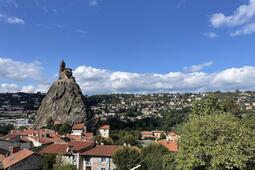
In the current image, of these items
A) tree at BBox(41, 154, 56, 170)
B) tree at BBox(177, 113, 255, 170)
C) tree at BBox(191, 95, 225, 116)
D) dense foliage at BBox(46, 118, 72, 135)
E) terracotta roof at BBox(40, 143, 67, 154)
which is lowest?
dense foliage at BBox(46, 118, 72, 135)

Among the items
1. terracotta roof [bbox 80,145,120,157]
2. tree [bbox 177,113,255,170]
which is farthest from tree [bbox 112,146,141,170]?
tree [bbox 177,113,255,170]

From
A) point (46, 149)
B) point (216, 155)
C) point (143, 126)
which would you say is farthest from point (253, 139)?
point (143, 126)

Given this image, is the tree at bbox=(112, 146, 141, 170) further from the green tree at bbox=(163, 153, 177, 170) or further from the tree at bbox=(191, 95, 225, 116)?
the tree at bbox=(191, 95, 225, 116)

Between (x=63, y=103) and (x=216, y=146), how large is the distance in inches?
4993

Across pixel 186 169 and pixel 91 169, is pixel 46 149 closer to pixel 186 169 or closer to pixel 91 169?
pixel 91 169

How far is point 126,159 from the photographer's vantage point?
161 feet

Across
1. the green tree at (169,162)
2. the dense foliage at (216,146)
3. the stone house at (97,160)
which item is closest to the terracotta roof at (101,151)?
the stone house at (97,160)

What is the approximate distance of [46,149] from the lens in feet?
200

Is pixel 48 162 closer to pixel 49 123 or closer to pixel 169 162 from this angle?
pixel 169 162

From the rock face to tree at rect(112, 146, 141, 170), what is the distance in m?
94.7

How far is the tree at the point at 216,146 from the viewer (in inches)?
1120

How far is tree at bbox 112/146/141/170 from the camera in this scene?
161 ft

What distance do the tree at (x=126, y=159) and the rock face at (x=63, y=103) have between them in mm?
94684

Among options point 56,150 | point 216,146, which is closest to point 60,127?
point 56,150
